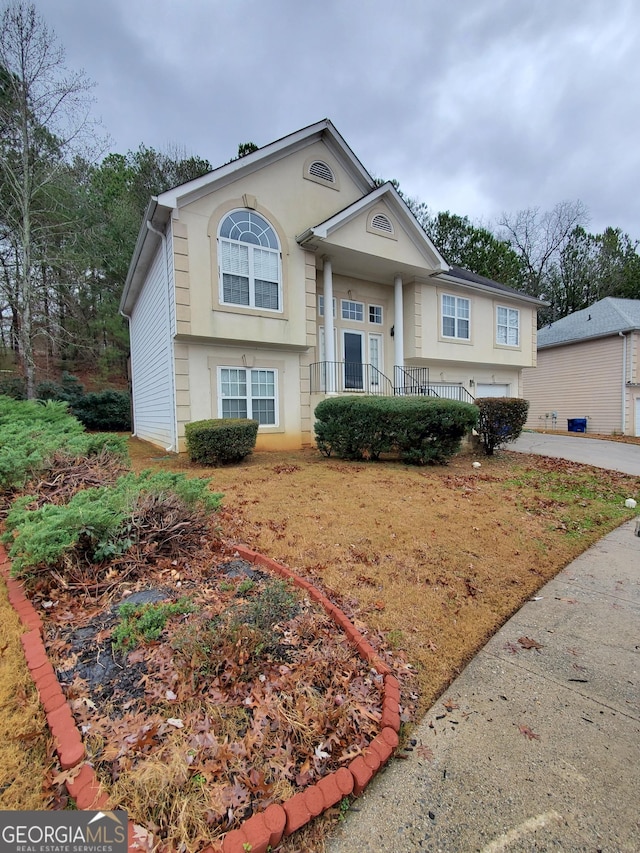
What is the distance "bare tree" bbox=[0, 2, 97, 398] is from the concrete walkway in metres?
17.4

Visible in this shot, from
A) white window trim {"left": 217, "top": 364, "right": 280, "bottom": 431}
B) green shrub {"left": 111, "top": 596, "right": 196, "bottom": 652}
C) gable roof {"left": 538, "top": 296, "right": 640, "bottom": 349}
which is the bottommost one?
green shrub {"left": 111, "top": 596, "right": 196, "bottom": 652}

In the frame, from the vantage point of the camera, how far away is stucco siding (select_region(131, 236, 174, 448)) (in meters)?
10.0

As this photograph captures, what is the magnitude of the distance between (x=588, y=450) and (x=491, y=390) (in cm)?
535

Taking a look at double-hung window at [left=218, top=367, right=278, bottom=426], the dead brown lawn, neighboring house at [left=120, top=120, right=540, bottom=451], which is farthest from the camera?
double-hung window at [left=218, top=367, right=278, bottom=426]

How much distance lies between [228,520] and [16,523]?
212cm

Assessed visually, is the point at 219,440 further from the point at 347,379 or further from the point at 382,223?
the point at 382,223

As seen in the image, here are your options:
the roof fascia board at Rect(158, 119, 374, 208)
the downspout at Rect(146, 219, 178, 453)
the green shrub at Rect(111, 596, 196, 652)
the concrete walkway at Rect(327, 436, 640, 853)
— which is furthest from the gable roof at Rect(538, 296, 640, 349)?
the green shrub at Rect(111, 596, 196, 652)

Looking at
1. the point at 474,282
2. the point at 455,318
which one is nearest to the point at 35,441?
the point at 455,318

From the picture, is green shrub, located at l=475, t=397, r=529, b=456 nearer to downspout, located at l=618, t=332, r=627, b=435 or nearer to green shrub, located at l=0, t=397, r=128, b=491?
green shrub, located at l=0, t=397, r=128, b=491

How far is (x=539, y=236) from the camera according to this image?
95.6 ft

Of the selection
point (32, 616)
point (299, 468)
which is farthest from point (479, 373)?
point (32, 616)

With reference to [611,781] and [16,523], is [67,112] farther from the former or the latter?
[611,781]

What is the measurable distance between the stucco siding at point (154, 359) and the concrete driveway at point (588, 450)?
10.4 m
